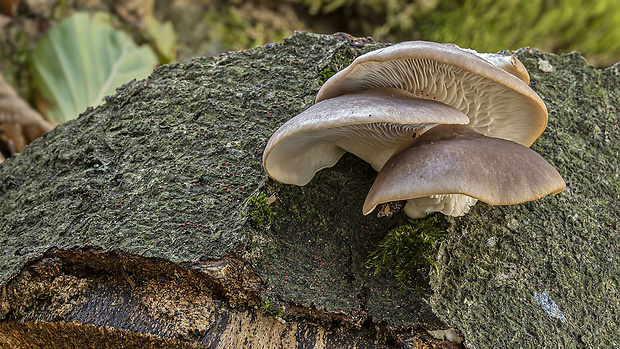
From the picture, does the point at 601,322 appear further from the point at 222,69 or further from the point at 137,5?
the point at 137,5

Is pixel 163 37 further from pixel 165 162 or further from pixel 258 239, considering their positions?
pixel 258 239

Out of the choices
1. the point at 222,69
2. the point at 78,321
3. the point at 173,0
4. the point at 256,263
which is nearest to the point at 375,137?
the point at 256,263

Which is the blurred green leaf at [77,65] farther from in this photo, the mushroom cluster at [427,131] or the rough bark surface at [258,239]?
the mushroom cluster at [427,131]

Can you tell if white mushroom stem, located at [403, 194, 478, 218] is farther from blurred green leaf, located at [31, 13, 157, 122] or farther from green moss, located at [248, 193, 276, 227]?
blurred green leaf, located at [31, 13, 157, 122]

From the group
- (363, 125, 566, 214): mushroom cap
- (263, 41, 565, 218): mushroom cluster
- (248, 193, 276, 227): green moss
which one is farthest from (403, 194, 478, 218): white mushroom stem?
(248, 193, 276, 227): green moss

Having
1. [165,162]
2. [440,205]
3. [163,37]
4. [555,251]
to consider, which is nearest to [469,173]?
[440,205]
